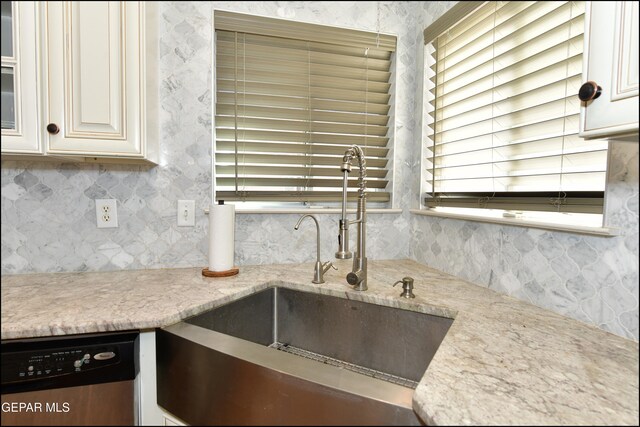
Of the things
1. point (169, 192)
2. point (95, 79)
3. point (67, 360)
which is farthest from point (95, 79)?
point (67, 360)

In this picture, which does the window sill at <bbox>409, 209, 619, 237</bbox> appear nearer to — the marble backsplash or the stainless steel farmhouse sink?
the stainless steel farmhouse sink

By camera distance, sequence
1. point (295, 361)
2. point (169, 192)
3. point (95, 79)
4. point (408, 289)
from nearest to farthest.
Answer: point (295, 361) < point (95, 79) < point (408, 289) < point (169, 192)

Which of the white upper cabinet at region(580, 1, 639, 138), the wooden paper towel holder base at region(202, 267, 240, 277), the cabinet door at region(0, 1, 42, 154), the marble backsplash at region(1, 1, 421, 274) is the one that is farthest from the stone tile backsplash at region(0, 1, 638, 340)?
the white upper cabinet at region(580, 1, 639, 138)

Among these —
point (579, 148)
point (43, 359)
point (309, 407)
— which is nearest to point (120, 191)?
point (43, 359)

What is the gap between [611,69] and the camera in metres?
0.48

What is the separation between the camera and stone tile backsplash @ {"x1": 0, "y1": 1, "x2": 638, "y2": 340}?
87 cm

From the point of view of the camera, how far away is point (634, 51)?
46cm

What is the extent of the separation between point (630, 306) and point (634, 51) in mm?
461

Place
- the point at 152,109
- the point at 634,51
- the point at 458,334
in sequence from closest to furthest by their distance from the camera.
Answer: the point at 634,51 < the point at 458,334 < the point at 152,109

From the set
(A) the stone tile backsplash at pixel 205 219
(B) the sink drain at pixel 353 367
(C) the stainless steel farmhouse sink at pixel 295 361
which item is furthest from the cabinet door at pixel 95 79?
(B) the sink drain at pixel 353 367

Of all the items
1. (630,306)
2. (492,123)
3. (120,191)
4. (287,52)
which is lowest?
(630,306)

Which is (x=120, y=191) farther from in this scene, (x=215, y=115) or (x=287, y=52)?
(x=287, y=52)

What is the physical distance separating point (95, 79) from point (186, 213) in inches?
20.7

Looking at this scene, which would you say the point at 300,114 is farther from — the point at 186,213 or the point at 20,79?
the point at 20,79
